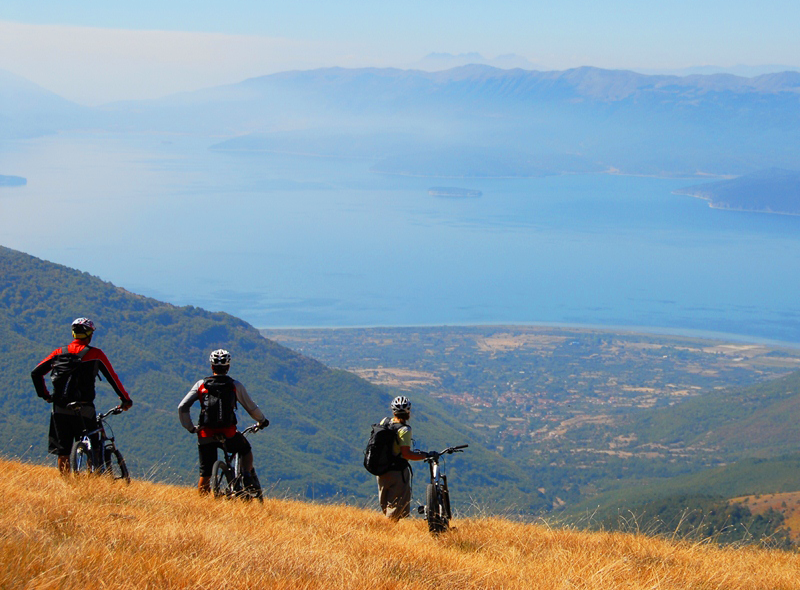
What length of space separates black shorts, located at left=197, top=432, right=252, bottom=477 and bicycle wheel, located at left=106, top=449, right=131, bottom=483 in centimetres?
110

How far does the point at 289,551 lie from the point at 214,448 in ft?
9.19

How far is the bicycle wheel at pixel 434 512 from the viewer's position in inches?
318

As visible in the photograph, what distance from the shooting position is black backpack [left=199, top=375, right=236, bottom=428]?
322 inches

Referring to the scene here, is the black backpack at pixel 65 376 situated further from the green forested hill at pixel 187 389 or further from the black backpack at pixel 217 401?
the green forested hill at pixel 187 389

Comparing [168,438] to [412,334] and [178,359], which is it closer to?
[178,359]

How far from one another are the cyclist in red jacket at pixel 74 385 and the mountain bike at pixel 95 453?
0.08 metres

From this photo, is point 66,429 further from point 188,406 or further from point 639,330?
point 639,330

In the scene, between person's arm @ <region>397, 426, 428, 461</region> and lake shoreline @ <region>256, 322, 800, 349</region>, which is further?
lake shoreline @ <region>256, 322, 800, 349</region>

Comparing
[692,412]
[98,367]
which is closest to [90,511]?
[98,367]

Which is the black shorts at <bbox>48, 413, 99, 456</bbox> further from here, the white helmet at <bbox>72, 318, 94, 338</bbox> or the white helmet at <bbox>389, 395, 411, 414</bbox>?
the white helmet at <bbox>389, 395, 411, 414</bbox>

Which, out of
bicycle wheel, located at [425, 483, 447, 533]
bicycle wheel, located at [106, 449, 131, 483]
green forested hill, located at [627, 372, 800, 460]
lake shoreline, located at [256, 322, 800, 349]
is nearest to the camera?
bicycle wheel, located at [425, 483, 447, 533]

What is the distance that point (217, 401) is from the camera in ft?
26.9

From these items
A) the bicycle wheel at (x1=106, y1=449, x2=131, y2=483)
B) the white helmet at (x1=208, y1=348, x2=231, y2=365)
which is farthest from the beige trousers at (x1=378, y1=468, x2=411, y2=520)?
the bicycle wheel at (x1=106, y1=449, x2=131, y2=483)

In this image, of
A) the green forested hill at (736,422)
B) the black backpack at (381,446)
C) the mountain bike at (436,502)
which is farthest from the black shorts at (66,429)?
the green forested hill at (736,422)
